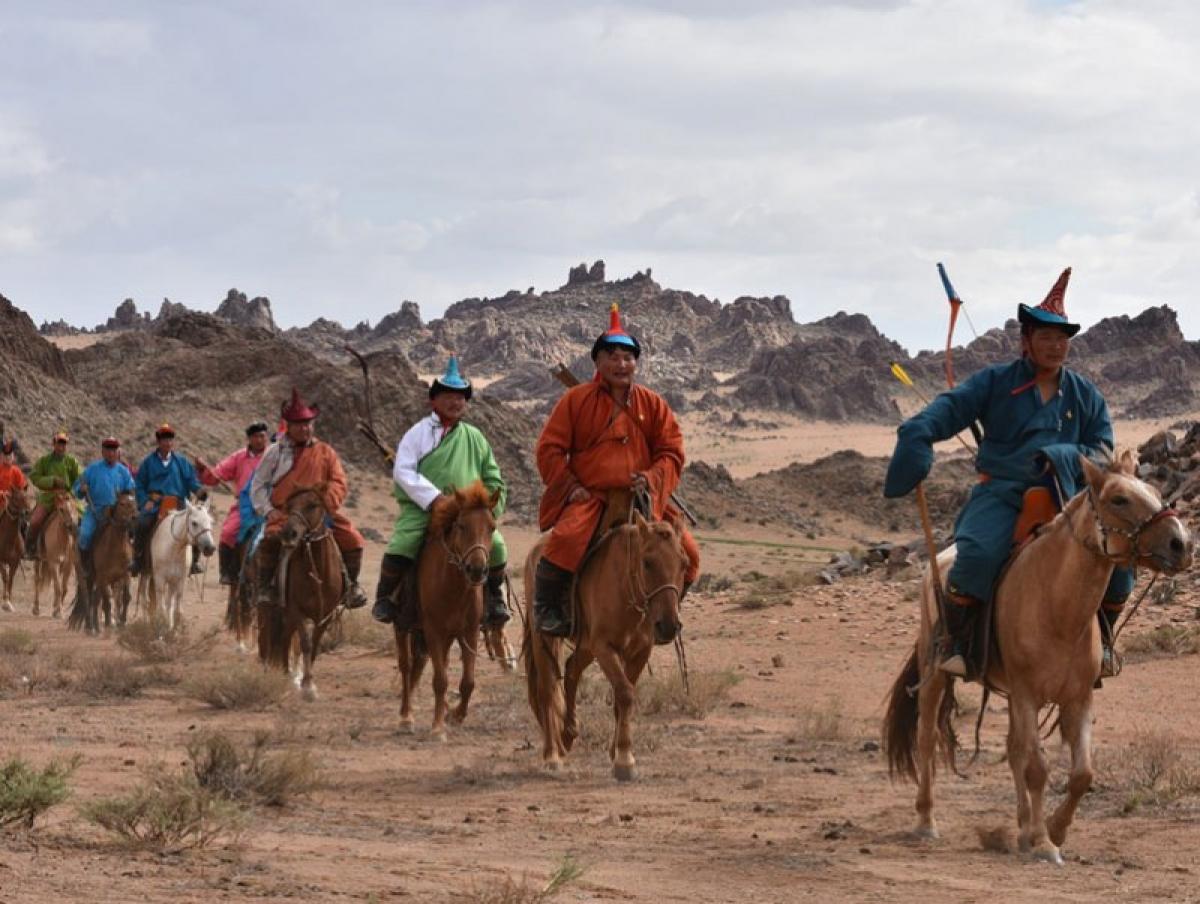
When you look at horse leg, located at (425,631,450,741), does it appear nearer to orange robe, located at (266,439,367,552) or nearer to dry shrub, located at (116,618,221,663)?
orange robe, located at (266,439,367,552)

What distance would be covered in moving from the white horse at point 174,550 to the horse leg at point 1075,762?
→ 12128 mm

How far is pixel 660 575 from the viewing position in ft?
30.6

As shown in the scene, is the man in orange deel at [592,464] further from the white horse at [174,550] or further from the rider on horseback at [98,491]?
Answer: the rider on horseback at [98,491]

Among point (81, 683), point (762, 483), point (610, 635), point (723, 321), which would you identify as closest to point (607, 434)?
point (610, 635)

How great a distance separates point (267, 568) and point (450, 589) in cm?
262

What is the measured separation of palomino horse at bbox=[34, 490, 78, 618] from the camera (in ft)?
72.0

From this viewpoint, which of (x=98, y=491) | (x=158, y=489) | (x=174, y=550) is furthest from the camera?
(x=98, y=491)

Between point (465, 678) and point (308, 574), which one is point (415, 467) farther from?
point (308, 574)

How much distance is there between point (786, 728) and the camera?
1231 centimetres

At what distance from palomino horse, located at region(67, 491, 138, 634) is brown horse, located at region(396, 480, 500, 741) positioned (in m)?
8.13

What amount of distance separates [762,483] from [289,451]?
41409mm

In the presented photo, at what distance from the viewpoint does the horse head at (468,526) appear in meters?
11.0

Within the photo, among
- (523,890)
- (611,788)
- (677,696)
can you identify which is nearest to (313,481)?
(677,696)

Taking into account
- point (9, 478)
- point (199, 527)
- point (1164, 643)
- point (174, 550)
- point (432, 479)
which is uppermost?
point (9, 478)
